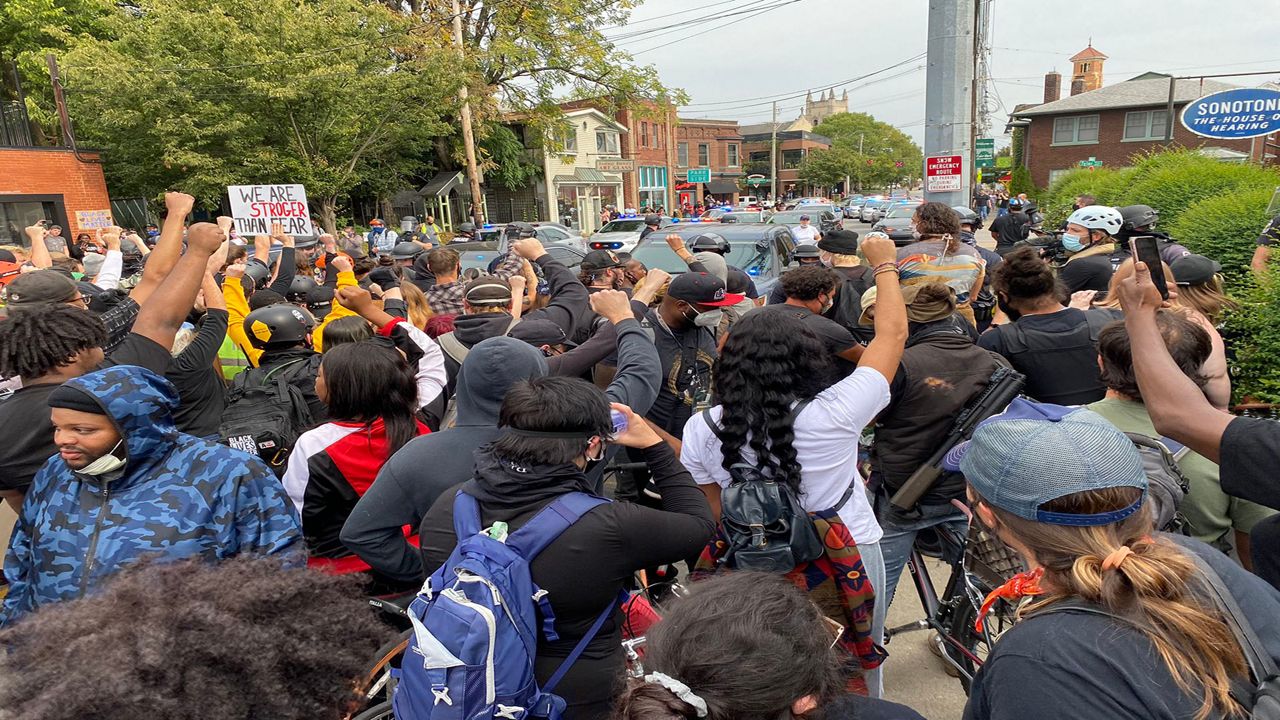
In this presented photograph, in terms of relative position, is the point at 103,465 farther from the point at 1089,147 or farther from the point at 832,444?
the point at 1089,147

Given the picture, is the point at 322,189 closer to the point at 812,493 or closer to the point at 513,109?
the point at 513,109

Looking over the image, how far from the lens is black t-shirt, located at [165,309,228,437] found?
331 cm

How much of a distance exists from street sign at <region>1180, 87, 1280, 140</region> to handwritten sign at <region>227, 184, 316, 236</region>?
42.6 ft

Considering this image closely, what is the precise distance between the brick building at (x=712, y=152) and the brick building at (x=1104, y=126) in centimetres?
2742

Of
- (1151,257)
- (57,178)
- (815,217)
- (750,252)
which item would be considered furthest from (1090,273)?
(57,178)

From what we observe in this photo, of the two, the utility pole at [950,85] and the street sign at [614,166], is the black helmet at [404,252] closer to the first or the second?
the utility pole at [950,85]

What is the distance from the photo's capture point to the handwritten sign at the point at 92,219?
67.6ft

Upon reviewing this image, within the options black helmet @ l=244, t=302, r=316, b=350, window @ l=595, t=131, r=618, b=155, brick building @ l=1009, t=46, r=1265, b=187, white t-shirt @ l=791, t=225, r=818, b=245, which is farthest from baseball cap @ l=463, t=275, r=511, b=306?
window @ l=595, t=131, r=618, b=155

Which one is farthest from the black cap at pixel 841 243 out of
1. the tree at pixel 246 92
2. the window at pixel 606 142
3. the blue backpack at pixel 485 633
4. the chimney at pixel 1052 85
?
the chimney at pixel 1052 85

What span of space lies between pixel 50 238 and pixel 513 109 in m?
19.7

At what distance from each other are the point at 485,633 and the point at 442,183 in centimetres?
3239

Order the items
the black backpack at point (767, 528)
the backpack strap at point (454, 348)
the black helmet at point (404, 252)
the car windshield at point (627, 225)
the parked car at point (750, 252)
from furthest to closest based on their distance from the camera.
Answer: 1. the car windshield at point (627, 225)
2. the parked car at point (750, 252)
3. the black helmet at point (404, 252)
4. the backpack strap at point (454, 348)
5. the black backpack at point (767, 528)

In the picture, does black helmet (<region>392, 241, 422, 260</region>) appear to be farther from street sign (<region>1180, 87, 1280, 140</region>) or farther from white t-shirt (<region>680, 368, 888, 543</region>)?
street sign (<region>1180, 87, 1280, 140</region>)

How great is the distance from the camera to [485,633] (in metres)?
1.57
